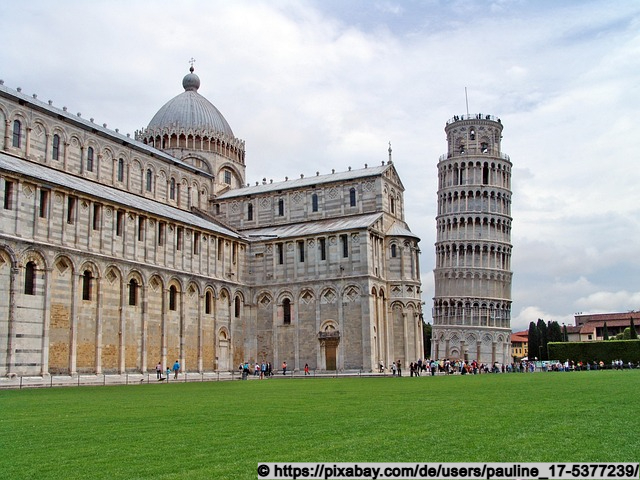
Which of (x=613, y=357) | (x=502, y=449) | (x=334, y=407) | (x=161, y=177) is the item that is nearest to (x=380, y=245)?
(x=161, y=177)

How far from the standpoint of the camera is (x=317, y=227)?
5972 centimetres

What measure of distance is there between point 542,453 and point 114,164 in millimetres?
49663

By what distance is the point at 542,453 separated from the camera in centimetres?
986

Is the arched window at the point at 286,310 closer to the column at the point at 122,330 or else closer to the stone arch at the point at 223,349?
the stone arch at the point at 223,349

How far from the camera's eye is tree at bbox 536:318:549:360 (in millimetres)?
105500

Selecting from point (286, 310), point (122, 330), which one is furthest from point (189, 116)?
point (122, 330)

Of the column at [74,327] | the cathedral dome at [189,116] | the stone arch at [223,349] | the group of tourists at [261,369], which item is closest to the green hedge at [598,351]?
the group of tourists at [261,369]

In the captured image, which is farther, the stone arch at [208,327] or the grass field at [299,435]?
the stone arch at [208,327]

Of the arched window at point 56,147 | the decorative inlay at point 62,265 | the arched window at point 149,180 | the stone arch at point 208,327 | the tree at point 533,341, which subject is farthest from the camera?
the tree at point 533,341

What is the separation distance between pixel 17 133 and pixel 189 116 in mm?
23107

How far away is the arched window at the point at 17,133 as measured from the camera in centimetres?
4662

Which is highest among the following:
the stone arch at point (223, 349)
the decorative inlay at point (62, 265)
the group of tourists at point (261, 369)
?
the decorative inlay at point (62, 265)

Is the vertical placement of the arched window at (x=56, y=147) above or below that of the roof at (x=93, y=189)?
above

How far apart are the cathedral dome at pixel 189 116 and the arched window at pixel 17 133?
21049 millimetres
